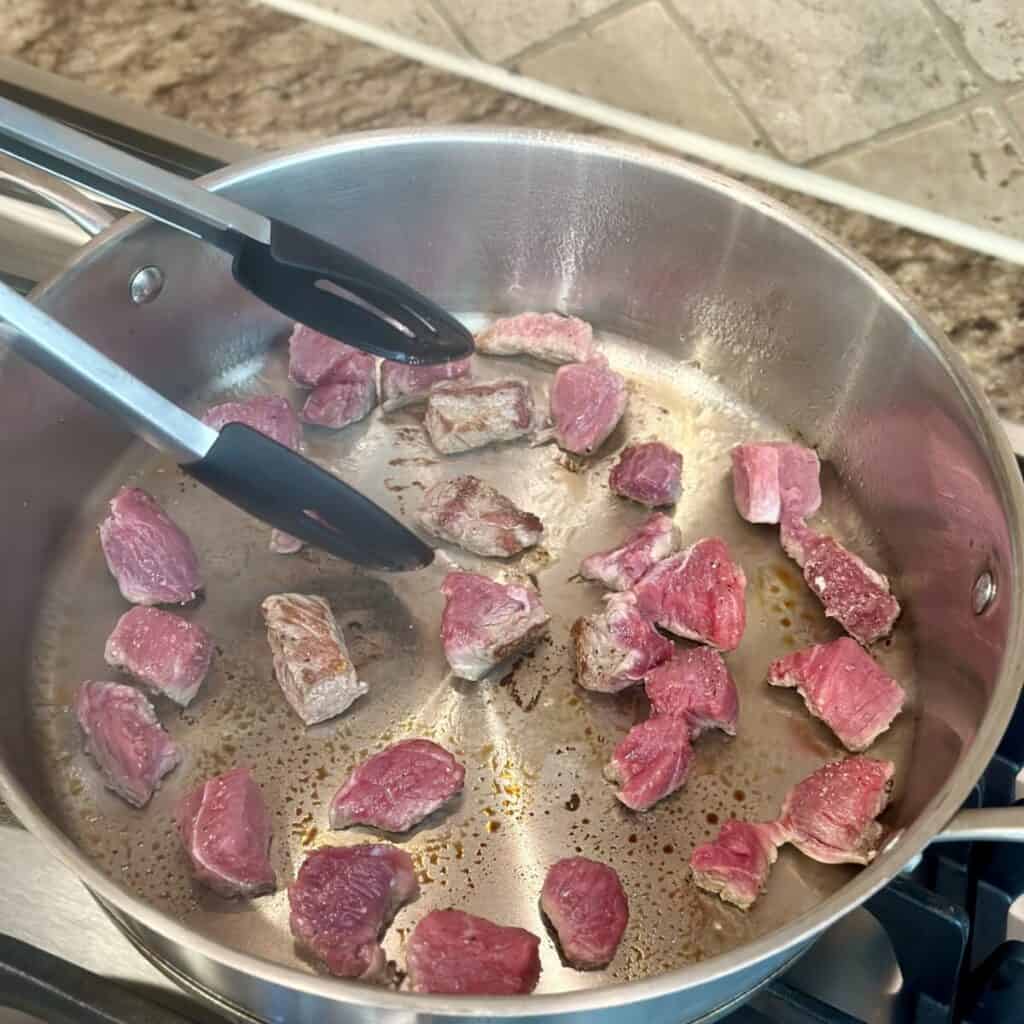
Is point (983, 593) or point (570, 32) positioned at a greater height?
point (570, 32)

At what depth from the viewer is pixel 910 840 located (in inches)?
31.7

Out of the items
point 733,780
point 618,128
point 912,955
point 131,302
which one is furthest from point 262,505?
point 618,128

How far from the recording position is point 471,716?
110 centimetres

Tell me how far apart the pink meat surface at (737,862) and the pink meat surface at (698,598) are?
20 centimetres

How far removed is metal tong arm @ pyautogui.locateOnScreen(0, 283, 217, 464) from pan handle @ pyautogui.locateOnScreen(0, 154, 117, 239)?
0.68ft

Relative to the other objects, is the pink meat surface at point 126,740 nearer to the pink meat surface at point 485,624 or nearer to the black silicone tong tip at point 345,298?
the pink meat surface at point 485,624

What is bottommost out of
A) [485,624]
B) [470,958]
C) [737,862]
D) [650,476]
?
[470,958]

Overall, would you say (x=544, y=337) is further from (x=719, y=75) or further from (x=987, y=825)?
(x=987, y=825)

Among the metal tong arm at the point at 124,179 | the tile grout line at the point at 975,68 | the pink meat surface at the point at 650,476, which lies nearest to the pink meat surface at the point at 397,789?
the pink meat surface at the point at 650,476

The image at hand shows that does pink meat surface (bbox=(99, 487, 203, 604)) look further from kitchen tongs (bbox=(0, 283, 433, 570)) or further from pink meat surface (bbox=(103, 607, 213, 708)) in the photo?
kitchen tongs (bbox=(0, 283, 433, 570))

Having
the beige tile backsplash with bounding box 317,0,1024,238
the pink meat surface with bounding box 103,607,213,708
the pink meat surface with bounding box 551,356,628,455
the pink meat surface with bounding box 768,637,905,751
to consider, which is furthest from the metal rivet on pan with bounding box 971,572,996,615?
the pink meat surface with bounding box 103,607,213,708

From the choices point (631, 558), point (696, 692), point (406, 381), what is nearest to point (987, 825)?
point (696, 692)

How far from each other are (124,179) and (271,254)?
15 cm

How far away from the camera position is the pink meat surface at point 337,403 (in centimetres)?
129
